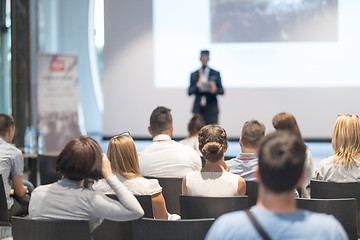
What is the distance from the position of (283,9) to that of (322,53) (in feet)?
3.59

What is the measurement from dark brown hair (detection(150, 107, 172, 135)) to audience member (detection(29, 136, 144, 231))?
1.65 meters

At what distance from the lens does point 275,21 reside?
9.12 meters

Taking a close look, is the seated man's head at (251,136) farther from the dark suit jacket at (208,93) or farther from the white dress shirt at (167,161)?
the dark suit jacket at (208,93)

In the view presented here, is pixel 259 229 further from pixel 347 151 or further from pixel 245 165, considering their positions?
pixel 347 151

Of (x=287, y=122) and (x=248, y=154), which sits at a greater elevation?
(x=287, y=122)

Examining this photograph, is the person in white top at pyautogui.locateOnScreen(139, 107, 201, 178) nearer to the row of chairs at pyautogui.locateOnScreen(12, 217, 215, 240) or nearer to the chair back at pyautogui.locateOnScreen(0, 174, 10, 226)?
the chair back at pyautogui.locateOnScreen(0, 174, 10, 226)

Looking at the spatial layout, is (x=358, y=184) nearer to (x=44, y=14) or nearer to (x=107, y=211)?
(x=107, y=211)

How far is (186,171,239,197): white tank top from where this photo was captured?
8.38ft

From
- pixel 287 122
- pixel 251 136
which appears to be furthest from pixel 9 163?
pixel 287 122

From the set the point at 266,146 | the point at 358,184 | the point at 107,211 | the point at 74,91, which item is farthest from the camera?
the point at 74,91

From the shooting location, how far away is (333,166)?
312cm

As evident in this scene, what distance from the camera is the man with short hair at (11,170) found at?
11.3 feet

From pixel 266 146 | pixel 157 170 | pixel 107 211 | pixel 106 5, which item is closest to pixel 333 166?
pixel 157 170

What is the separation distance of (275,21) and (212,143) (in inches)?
272
